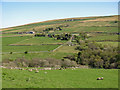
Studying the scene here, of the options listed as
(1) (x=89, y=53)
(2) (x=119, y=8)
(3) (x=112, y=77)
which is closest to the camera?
(3) (x=112, y=77)

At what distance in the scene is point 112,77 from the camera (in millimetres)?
20906

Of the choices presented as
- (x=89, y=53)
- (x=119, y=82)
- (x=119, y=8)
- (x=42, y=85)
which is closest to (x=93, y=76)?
(x=119, y=82)

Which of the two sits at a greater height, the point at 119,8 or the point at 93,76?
the point at 119,8

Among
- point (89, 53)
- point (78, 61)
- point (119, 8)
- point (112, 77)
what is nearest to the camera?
point (112, 77)

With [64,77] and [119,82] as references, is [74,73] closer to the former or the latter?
[64,77]

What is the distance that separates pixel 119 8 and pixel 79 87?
3082 cm

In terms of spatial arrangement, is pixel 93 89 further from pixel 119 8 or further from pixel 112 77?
pixel 119 8

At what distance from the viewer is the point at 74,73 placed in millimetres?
23281

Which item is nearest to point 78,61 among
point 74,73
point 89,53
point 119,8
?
point 89,53

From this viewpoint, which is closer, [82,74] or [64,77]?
[64,77]

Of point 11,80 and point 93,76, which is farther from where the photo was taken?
point 93,76

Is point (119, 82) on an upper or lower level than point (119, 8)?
lower

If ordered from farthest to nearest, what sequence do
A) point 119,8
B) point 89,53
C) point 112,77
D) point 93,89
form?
point 89,53 < point 119,8 < point 112,77 < point 93,89

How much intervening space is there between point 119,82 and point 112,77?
2.19 m
